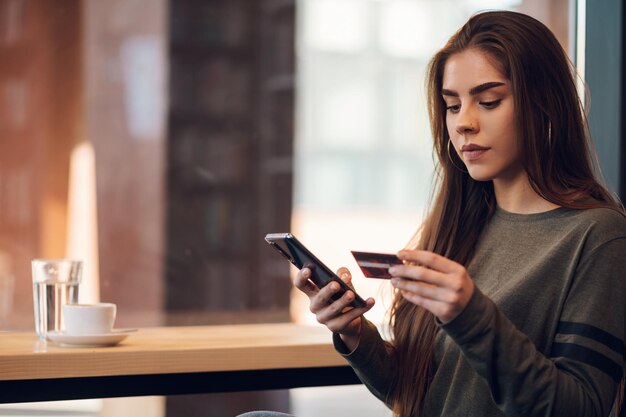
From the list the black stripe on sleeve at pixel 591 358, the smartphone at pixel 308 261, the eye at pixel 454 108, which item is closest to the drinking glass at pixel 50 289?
the smartphone at pixel 308 261

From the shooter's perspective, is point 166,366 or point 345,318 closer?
point 345,318

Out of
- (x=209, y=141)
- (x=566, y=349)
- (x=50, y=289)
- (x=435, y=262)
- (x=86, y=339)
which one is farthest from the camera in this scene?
(x=209, y=141)

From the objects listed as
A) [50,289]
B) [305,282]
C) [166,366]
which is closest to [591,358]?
[305,282]

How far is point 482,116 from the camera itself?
131 centimetres

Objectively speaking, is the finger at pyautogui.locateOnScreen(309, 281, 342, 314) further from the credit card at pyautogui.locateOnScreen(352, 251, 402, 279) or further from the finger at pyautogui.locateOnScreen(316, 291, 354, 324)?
the credit card at pyautogui.locateOnScreen(352, 251, 402, 279)

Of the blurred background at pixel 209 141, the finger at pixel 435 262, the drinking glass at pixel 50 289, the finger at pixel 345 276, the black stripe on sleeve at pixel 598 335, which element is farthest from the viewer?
the blurred background at pixel 209 141

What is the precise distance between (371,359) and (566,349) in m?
0.40

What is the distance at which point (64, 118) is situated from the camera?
625cm

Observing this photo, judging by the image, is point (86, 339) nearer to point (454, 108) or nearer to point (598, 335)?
point (454, 108)

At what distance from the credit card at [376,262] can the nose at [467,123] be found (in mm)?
300

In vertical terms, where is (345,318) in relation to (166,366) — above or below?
above

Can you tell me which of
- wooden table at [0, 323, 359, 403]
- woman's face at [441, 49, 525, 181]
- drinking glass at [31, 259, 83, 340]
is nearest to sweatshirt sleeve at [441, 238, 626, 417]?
woman's face at [441, 49, 525, 181]

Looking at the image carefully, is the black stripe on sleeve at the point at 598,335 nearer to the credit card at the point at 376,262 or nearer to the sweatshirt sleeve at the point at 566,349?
the sweatshirt sleeve at the point at 566,349

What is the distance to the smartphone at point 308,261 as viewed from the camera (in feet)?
4.31
